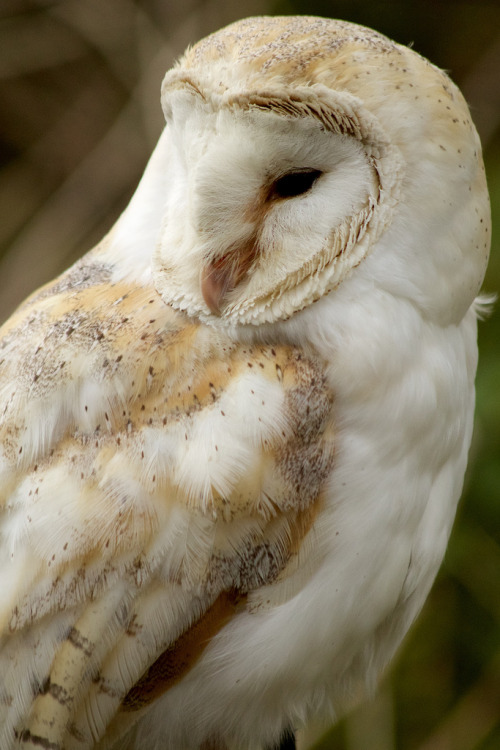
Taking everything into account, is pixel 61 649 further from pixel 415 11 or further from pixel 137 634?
pixel 415 11

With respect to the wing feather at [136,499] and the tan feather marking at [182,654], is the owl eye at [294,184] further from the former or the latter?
the tan feather marking at [182,654]

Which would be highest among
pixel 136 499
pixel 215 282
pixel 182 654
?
pixel 215 282

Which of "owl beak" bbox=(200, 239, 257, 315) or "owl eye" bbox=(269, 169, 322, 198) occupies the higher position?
"owl eye" bbox=(269, 169, 322, 198)

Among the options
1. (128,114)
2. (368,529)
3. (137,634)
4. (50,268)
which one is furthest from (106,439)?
(128,114)

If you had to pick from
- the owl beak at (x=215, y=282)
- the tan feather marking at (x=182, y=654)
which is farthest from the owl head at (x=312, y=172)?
the tan feather marking at (x=182, y=654)

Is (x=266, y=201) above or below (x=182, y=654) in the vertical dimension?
above

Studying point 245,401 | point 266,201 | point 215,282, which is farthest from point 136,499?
point 266,201

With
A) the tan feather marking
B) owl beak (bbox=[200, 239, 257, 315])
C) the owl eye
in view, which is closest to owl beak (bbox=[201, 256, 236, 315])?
owl beak (bbox=[200, 239, 257, 315])

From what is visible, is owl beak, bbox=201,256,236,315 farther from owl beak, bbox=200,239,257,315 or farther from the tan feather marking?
the tan feather marking

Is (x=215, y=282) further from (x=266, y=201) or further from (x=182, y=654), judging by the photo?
(x=182, y=654)
